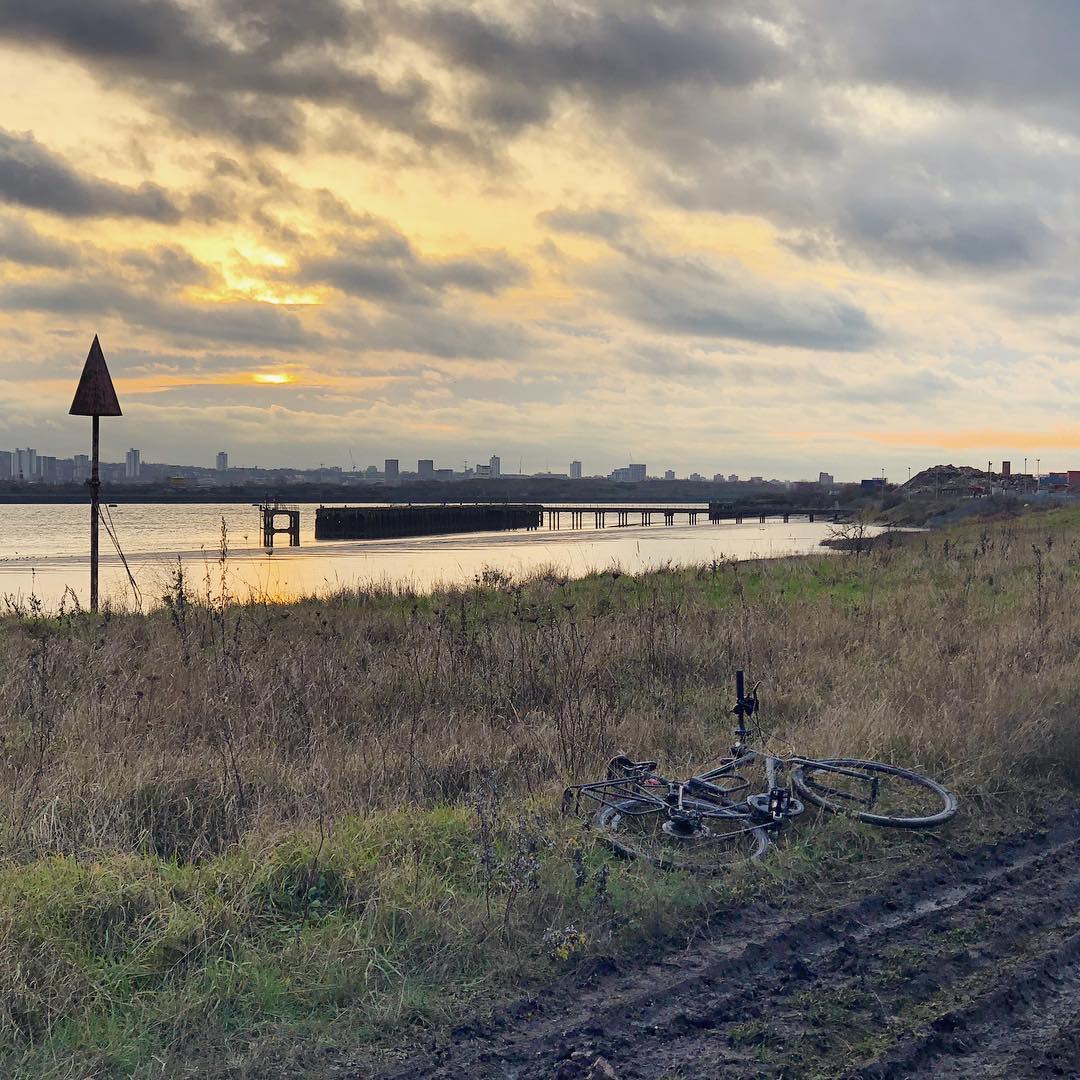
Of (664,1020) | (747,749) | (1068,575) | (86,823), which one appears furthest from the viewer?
(1068,575)

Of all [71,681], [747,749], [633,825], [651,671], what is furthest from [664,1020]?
[71,681]

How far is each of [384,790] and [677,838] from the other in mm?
1905

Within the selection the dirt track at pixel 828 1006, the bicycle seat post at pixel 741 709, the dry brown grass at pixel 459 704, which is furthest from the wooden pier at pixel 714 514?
the dirt track at pixel 828 1006

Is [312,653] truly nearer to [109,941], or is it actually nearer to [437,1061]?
[109,941]

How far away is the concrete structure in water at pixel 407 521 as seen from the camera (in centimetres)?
7875

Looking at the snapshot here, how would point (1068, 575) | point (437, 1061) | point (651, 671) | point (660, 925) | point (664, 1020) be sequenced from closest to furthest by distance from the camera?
point (437, 1061)
point (664, 1020)
point (660, 925)
point (651, 671)
point (1068, 575)

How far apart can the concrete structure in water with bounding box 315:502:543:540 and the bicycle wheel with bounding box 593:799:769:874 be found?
7044 cm

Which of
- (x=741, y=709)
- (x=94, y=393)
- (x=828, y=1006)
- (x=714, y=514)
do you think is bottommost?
(x=828, y=1006)

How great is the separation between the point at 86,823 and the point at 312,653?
18.2ft

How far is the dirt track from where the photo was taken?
3436 mm

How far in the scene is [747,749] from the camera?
22.1 feet

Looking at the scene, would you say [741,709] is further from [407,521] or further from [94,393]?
[407,521]

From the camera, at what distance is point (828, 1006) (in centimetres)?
382

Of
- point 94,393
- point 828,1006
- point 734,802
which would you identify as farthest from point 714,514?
point 828,1006
